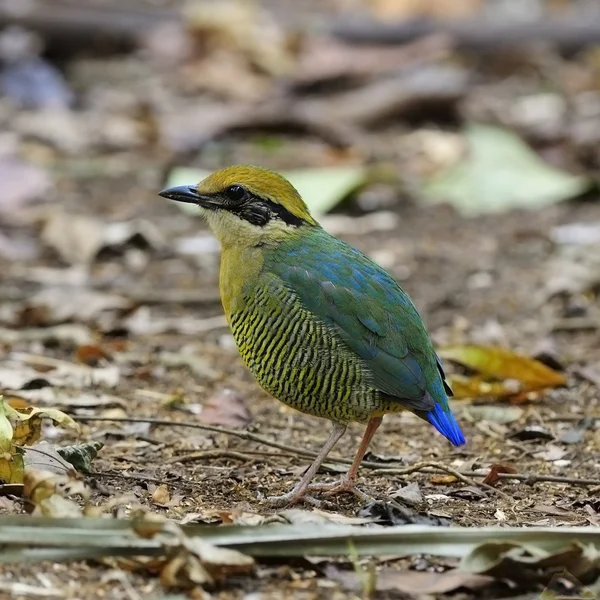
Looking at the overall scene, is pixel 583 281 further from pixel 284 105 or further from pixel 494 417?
pixel 284 105

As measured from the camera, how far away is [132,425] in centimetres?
538

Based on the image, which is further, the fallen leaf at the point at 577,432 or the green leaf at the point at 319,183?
the green leaf at the point at 319,183

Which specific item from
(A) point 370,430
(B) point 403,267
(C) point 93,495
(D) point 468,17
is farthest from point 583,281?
(D) point 468,17

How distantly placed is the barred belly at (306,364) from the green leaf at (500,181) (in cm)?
513

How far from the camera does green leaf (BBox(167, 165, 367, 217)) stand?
29.9 ft

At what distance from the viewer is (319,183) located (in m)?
9.33

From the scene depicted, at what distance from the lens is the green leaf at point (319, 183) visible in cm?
911

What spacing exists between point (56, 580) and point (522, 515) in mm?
1789

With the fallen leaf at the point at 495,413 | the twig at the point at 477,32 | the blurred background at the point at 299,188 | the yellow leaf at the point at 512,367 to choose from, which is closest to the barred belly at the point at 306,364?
the blurred background at the point at 299,188

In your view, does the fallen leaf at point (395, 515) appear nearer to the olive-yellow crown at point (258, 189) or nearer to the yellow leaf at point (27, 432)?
the yellow leaf at point (27, 432)

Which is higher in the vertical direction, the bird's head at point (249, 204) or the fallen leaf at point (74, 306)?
the bird's head at point (249, 204)

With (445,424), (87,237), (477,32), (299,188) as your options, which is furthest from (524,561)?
(477,32)

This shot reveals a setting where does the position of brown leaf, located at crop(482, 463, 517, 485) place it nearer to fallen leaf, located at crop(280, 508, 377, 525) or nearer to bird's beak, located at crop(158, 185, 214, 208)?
fallen leaf, located at crop(280, 508, 377, 525)

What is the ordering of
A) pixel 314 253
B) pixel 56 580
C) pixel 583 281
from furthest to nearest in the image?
pixel 583 281 → pixel 314 253 → pixel 56 580
